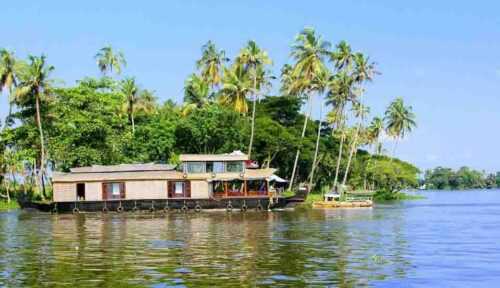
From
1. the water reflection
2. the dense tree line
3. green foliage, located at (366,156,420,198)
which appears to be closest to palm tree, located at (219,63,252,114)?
the dense tree line

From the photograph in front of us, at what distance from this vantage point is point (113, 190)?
52406 mm

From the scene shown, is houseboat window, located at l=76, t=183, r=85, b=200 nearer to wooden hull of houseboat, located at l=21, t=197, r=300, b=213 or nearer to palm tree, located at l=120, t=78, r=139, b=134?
wooden hull of houseboat, located at l=21, t=197, r=300, b=213

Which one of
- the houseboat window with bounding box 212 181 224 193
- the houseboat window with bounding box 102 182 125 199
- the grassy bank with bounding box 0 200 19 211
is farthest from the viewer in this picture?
the grassy bank with bounding box 0 200 19 211

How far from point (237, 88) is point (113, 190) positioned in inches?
794

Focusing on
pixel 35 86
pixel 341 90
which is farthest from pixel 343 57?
pixel 35 86

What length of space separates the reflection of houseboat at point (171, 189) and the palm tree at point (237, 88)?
1602 cm

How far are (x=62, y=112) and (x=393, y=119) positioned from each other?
44.5 m

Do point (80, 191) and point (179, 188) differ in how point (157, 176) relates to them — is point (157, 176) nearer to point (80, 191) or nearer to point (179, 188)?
point (179, 188)

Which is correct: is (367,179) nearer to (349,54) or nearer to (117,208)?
(349,54)

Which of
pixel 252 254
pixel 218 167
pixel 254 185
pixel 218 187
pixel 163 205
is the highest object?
pixel 218 167

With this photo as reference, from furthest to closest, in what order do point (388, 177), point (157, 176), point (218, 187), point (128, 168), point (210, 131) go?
point (388, 177) < point (210, 131) < point (218, 187) < point (128, 168) < point (157, 176)

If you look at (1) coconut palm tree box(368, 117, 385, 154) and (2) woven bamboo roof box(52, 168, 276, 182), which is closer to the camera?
(2) woven bamboo roof box(52, 168, 276, 182)

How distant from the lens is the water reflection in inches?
700

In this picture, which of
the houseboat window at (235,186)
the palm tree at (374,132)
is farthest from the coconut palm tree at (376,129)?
the houseboat window at (235,186)
